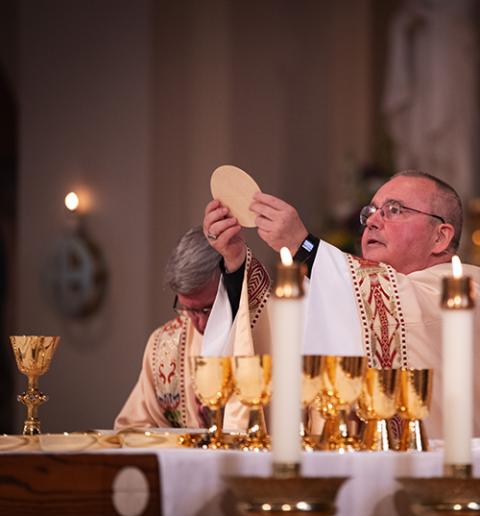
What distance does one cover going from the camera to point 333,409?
2432 mm

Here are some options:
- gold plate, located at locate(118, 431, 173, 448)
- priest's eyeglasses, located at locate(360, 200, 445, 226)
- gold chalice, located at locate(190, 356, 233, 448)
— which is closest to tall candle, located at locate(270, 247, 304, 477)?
gold chalice, located at locate(190, 356, 233, 448)

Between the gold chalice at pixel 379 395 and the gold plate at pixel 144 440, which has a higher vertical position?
the gold chalice at pixel 379 395

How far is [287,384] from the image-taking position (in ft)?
6.37

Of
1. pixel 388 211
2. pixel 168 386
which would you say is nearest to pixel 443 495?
pixel 388 211

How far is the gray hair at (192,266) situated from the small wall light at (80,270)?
393 cm

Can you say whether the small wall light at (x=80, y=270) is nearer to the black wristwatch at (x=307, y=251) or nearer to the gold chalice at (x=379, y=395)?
the black wristwatch at (x=307, y=251)

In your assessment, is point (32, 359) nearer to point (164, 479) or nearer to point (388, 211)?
point (164, 479)

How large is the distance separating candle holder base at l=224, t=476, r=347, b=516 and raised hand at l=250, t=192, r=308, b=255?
124cm

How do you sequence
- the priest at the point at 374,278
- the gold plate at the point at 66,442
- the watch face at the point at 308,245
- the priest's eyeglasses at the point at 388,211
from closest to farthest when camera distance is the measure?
the gold plate at the point at 66,442, the priest at the point at 374,278, the watch face at the point at 308,245, the priest's eyeglasses at the point at 388,211

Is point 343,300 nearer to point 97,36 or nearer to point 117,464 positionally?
point 117,464

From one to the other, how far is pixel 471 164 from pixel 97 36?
261 centimetres

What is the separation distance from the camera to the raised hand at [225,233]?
10.6ft

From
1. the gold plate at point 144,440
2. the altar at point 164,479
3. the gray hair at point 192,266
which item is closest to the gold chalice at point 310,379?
the altar at point 164,479

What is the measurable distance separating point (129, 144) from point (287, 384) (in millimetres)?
6517
